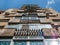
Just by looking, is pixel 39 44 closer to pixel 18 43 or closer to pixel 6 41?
pixel 18 43

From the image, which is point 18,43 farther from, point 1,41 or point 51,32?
point 51,32

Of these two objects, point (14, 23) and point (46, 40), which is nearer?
point (46, 40)

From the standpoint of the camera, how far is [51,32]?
39.3ft

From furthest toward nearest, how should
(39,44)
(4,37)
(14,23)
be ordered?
(14,23) → (4,37) → (39,44)

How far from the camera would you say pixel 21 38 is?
36.5ft

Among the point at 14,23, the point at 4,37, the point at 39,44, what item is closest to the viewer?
the point at 39,44

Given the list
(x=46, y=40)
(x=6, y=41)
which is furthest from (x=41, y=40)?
(x=6, y=41)

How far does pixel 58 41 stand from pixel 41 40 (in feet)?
3.60

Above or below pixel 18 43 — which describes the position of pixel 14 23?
above

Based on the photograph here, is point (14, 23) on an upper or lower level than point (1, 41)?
upper

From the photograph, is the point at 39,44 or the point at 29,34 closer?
the point at 39,44

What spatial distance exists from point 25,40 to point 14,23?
4591 millimetres

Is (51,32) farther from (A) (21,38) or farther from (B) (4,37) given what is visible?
(B) (4,37)

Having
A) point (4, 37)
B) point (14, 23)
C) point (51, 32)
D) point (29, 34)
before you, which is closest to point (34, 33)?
point (29, 34)
